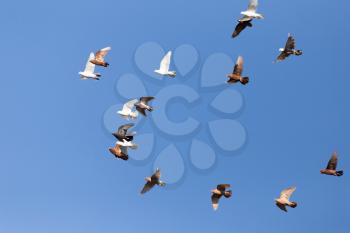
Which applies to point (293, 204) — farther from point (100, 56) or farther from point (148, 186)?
point (100, 56)

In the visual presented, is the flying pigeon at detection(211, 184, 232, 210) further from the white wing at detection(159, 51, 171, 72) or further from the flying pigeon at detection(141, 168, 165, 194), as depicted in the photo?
the white wing at detection(159, 51, 171, 72)

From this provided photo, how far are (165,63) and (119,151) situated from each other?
7.73m

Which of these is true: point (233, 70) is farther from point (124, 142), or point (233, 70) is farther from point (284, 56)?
point (124, 142)

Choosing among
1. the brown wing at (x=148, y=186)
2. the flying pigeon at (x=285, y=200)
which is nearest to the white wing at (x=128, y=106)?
the brown wing at (x=148, y=186)

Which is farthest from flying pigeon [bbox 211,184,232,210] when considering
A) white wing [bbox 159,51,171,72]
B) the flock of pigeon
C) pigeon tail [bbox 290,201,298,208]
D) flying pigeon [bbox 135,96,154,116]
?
white wing [bbox 159,51,171,72]

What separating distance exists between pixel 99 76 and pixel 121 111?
3176 mm

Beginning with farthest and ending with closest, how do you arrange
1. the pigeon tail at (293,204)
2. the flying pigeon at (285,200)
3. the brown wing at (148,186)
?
the brown wing at (148,186) → the flying pigeon at (285,200) → the pigeon tail at (293,204)

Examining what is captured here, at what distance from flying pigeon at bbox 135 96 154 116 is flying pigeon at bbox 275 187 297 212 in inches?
405

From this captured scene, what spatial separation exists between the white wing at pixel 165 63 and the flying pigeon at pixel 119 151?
6.84m

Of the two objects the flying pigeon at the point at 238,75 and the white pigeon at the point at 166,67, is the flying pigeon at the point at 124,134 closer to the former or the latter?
the white pigeon at the point at 166,67

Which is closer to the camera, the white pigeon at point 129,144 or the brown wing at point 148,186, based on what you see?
the white pigeon at point 129,144

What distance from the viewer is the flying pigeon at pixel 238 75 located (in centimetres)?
5828

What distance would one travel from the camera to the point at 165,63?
63312mm

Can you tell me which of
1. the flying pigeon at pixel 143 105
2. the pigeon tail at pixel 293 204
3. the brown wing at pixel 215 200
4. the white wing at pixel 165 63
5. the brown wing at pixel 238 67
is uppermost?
the brown wing at pixel 238 67
